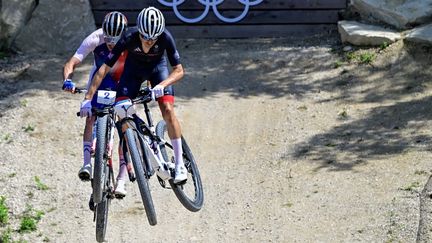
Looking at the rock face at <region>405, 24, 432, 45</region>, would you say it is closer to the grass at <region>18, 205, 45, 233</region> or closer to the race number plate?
the grass at <region>18, 205, 45, 233</region>

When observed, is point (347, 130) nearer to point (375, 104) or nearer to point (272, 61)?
point (375, 104)

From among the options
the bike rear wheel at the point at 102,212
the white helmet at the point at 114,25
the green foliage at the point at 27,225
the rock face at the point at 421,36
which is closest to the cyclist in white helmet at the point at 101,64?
the white helmet at the point at 114,25

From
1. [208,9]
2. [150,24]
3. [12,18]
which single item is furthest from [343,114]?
[12,18]

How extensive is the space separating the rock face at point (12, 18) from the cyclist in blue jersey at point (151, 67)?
7.23m

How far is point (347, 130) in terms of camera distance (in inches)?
498

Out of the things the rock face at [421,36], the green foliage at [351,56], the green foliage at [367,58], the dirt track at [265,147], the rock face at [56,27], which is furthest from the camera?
the rock face at [56,27]

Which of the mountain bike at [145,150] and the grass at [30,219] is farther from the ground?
the mountain bike at [145,150]

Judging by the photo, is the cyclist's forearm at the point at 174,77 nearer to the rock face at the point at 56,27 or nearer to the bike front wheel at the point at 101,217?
the bike front wheel at the point at 101,217

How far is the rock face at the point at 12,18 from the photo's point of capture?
1565 cm

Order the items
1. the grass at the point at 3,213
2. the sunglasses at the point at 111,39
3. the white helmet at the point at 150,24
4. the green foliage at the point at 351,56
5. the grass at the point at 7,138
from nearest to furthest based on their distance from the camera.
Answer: the white helmet at the point at 150,24, the sunglasses at the point at 111,39, the grass at the point at 3,213, the grass at the point at 7,138, the green foliage at the point at 351,56

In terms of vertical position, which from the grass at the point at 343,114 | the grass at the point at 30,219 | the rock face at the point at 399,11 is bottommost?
the grass at the point at 343,114

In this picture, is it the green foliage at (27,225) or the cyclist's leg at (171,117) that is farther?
the green foliage at (27,225)

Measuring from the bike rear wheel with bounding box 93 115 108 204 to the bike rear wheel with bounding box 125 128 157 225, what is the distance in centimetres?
23

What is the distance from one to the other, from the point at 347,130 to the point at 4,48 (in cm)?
639
